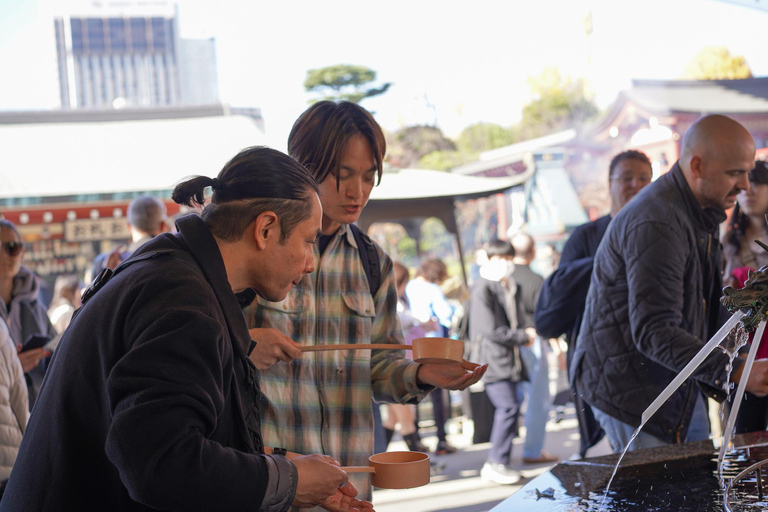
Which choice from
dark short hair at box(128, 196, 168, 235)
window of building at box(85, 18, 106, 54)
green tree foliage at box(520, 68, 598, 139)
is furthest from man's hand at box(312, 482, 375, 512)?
window of building at box(85, 18, 106, 54)

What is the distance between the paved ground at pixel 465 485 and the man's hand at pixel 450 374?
245 centimetres

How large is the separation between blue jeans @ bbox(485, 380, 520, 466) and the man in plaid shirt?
9.96 feet

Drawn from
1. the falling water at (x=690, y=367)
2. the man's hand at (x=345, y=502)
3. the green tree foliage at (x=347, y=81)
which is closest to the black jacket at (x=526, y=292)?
the falling water at (x=690, y=367)

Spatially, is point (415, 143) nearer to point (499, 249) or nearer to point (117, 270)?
point (499, 249)

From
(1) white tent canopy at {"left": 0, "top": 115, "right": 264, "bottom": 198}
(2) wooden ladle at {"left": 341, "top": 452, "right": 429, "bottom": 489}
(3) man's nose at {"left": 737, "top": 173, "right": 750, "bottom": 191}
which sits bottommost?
(2) wooden ladle at {"left": 341, "top": 452, "right": 429, "bottom": 489}

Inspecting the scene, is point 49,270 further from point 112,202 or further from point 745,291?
point 745,291

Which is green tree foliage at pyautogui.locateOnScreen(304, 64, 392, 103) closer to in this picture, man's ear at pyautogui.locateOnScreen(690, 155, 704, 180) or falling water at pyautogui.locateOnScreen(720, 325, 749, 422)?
man's ear at pyautogui.locateOnScreen(690, 155, 704, 180)

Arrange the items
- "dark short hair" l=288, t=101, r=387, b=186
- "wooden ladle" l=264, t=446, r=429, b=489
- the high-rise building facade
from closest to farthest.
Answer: "wooden ladle" l=264, t=446, r=429, b=489 → "dark short hair" l=288, t=101, r=387, b=186 → the high-rise building facade

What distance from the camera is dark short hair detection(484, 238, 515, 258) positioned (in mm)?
4891

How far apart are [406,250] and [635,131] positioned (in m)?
7.78

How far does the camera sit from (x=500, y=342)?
476cm

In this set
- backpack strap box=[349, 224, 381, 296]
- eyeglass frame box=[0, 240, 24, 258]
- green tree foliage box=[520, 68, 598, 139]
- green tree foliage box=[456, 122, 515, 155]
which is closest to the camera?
backpack strap box=[349, 224, 381, 296]

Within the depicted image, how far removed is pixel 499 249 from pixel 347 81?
19942mm

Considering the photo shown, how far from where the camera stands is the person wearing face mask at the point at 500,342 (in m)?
4.58
